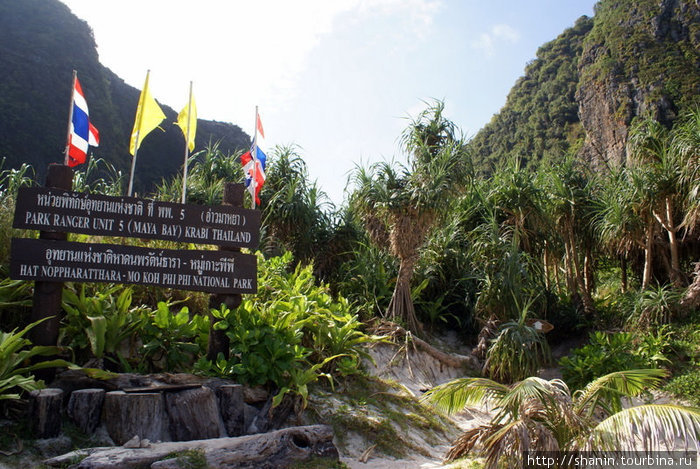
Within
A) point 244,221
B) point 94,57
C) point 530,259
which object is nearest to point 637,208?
point 530,259

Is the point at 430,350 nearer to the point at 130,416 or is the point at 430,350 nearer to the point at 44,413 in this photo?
the point at 130,416

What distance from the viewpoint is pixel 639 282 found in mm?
11648

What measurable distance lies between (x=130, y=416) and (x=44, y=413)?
0.67 meters

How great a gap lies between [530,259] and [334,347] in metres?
5.39

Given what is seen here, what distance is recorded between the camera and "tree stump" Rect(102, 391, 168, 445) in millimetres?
4559

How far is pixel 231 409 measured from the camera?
5113 millimetres

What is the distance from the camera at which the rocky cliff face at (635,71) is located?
34.5 m

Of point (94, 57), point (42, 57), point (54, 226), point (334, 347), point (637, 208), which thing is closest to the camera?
point (54, 226)

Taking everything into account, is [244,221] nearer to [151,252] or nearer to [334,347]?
[151,252]

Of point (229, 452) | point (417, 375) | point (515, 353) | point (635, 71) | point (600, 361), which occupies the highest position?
point (635, 71)

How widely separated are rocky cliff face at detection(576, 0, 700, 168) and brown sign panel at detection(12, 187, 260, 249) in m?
32.7

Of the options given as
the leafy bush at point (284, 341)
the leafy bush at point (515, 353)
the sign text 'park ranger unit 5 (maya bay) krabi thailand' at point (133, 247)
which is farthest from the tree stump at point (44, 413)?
the leafy bush at point (515, 353)

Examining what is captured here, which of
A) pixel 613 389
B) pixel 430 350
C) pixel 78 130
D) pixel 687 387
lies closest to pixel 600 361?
pixel 687 387

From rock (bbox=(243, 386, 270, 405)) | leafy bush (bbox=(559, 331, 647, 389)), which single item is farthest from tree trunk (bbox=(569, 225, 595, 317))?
rock (bbox=(243, 386, 270, 405))
